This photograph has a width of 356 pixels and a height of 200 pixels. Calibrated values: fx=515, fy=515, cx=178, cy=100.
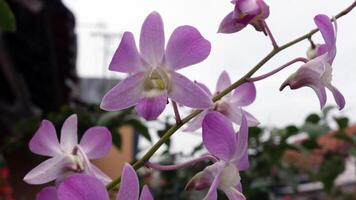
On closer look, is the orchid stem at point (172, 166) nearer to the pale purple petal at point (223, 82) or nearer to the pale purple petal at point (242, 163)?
the pale purple petal at point (242, 163)

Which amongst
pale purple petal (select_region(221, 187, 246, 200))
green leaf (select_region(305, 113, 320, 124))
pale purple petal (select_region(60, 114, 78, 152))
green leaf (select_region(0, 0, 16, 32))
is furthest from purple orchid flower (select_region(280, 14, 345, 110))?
green leaf (select_region(305, 113, 320, 124))

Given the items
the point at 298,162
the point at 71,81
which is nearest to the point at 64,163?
the point at 298,162

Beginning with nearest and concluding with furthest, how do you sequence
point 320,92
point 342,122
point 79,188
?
point 79,188 < point 320,92 < point 342,122

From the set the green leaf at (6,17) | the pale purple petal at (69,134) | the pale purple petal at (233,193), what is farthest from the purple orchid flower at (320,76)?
the green leaf at (6,17)

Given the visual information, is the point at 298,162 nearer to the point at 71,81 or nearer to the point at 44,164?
the point at 44,164

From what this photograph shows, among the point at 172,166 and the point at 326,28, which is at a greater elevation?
the point at 326,28

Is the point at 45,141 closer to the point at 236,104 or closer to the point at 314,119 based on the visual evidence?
the point at 236,104

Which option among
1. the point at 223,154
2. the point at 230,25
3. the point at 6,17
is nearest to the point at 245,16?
the point at 230,25
